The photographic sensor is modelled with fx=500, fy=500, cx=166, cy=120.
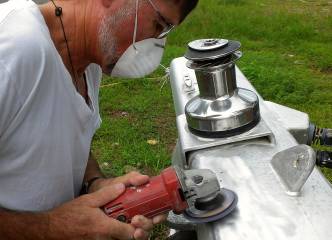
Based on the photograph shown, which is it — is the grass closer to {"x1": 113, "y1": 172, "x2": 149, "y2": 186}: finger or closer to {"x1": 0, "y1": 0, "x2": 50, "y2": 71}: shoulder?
{"x1": 113, "y1": 172, "x2": 149, "y2": 186}: finger

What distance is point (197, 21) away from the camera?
22.9 feet

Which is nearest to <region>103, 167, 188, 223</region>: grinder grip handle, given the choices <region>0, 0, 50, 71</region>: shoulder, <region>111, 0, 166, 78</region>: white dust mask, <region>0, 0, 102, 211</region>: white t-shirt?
<region>0, 0, 102, 211</region>: white t-shirt

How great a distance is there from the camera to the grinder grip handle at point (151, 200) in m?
1.49

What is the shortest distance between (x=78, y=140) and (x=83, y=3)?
52 cm

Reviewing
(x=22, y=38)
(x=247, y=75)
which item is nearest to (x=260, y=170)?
(x=22, y=38)

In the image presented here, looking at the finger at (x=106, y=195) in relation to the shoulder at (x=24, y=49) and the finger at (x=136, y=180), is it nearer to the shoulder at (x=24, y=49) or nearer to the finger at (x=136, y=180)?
the finger at (x=136, y=180)

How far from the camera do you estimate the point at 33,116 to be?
1.64 meters

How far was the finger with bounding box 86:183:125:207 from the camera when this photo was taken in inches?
63.3

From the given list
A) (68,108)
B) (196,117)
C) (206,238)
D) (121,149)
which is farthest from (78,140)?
(121,149)

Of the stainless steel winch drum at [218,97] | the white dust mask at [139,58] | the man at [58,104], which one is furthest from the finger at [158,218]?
the white dust mask at [139,58]

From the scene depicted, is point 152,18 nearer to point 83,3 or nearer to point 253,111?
point 83,3

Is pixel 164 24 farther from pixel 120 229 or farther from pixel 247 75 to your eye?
pixel 247 75

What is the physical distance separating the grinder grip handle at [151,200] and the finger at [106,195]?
14 millimetres

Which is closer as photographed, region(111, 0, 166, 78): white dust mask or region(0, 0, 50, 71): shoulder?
region(0, 0, 50, 71): shoulder
